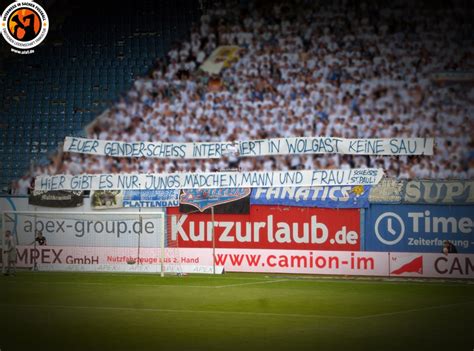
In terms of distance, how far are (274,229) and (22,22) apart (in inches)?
487

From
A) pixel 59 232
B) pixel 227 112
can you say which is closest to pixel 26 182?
pixel 59 232

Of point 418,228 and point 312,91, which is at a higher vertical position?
point 312,91

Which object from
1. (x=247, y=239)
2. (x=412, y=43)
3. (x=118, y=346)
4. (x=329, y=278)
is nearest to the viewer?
(x=118, y=346)

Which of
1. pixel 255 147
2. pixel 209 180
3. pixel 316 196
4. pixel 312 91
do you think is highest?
pixel 312 91

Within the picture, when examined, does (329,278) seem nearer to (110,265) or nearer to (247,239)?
(247,239)

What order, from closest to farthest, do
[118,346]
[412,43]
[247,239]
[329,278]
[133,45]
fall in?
[118,346], [329,278], [247,239], [412,43], [133,45]

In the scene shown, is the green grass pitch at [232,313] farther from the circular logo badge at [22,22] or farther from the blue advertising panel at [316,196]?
the circular logo badge at [22,22]

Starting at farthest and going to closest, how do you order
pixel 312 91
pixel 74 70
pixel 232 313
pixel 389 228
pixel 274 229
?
pixel 74 70
pixel 312 91
pixel 274 229
pixel 389 228
pixel 232 313

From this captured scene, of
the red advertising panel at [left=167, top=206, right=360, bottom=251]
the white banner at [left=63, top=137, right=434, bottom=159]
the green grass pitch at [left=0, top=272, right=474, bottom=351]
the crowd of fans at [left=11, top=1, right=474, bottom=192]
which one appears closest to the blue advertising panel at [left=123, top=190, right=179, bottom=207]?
the red advertising panel at [left=167, top=206, right=360, bottom=251]

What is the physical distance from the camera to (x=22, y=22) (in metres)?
30.7

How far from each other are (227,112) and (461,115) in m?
8.87

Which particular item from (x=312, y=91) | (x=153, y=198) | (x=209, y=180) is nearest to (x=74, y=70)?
(x=153, y=198)

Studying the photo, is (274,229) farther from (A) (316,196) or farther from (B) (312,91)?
(B) (312,91)

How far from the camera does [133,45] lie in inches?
1485
